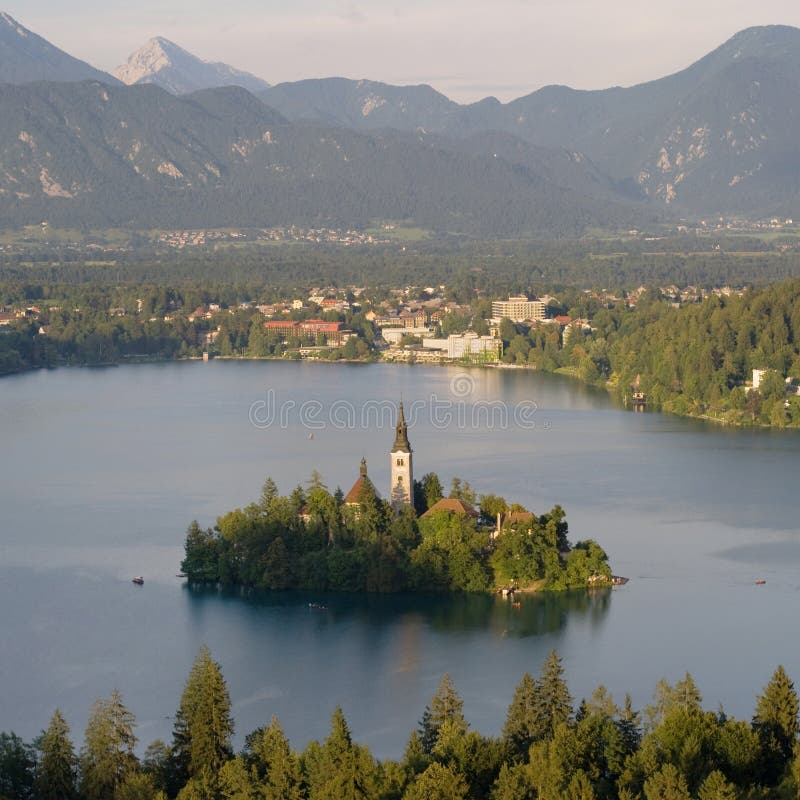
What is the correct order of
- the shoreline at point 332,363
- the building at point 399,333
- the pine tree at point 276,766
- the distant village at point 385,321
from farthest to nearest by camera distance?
the building at point 399,333 → the distant village at point 385,321 → the shoreline at point 332,363 → the pine tree at point 276,766

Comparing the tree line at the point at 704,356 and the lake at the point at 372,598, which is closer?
the lake at the point at 372,598

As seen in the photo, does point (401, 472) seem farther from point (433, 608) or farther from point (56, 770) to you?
point (56, 770)

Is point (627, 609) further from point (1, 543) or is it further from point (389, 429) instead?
point (389, 429)

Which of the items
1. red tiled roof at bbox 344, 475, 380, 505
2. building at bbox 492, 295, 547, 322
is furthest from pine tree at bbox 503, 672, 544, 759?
building at bbox 492, 295, 547, 322

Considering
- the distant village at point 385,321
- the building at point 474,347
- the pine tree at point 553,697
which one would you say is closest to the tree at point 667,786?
the pine tree at point 553,697

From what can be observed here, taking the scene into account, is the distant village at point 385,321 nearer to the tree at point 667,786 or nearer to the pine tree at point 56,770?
the pine tree at point 56,770

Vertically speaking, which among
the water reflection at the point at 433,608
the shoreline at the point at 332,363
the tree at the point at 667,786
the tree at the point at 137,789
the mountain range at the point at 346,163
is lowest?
the shoreline at the point at 332,363

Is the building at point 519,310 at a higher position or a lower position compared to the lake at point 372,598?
higher
